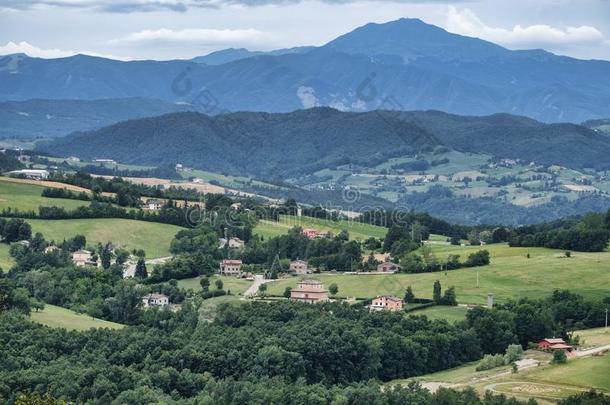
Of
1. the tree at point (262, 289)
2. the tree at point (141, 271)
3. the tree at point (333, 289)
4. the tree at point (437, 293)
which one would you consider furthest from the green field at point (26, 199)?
the tree at point (437, 293)

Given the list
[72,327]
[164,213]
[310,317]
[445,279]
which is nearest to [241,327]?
[310,317]

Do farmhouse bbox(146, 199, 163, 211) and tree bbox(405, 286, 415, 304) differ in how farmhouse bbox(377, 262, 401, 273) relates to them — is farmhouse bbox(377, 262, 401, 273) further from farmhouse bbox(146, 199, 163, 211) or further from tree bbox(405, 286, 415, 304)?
farmhouse bbox(146, 199, 163, 211)

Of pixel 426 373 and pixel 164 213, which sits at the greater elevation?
pixel 164 213

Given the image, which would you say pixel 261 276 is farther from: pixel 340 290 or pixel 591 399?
pixel 591 399

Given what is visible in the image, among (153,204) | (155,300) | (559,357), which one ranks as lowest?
(559,357)

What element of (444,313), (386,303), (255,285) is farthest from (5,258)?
(444,313)

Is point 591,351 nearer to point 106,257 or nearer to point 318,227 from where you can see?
point 106,257
